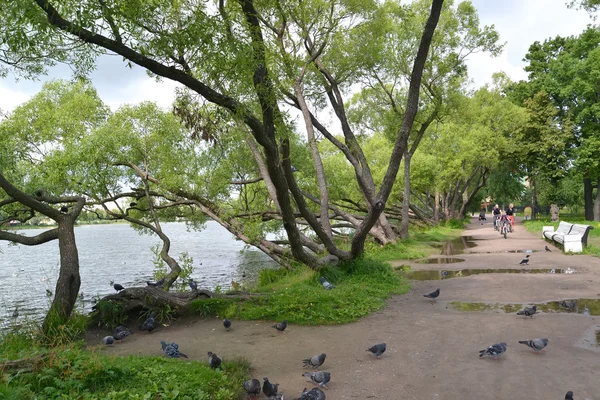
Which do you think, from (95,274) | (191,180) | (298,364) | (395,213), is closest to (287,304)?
(298,364)

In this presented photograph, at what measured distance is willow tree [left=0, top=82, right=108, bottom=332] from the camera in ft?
24.4

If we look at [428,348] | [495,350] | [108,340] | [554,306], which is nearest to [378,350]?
[428,348]

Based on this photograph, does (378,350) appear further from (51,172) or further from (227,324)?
(51,172)

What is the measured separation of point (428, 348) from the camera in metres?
6.07

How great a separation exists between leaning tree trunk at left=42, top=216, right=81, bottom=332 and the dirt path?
1.35 m

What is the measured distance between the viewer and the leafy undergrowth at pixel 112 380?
3.95 meters

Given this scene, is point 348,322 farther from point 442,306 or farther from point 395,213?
point 395,213

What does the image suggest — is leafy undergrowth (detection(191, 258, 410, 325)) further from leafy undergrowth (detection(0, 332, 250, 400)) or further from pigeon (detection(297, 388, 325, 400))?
pigeon (detection(297, 388, 325, 400))

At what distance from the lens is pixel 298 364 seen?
18.5ft

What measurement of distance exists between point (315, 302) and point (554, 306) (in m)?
4.63

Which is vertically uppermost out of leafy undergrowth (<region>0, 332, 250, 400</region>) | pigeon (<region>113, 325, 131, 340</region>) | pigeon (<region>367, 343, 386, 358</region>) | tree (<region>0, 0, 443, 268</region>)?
tree (<region>0, 0, 443, 268</region>)

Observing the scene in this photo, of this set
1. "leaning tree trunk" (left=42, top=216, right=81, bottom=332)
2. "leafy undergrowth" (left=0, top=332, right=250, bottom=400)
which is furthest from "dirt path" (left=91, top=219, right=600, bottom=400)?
"leaning tree trunk" (left=42, top=216, right=81, bottom=332)

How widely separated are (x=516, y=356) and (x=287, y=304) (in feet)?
13.9

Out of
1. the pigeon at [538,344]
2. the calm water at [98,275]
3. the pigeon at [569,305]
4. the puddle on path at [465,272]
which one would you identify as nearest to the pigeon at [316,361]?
the pigeon at [538,344]
